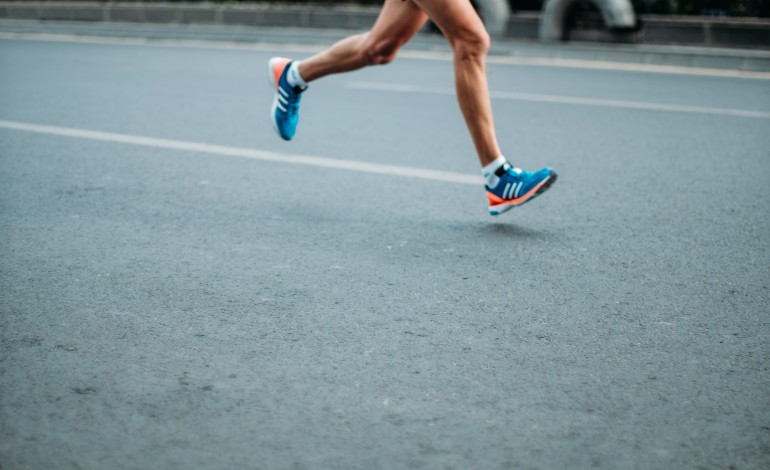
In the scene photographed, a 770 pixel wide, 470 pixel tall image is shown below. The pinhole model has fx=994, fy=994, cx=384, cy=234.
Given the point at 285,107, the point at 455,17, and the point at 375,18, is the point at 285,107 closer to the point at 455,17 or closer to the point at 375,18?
Answer: the point at 455,17

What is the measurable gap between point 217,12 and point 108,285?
14541 millimetres

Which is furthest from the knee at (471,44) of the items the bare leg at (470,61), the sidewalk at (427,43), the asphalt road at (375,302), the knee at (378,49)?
the sidewalk at (427,43)

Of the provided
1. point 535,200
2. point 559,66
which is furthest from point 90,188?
point 559,66

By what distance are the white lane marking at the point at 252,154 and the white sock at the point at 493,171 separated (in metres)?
0.84

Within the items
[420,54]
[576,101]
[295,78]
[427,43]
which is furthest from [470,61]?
[427,43]

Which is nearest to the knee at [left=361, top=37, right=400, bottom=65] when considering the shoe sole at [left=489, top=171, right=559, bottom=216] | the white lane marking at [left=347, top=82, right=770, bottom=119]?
the shoe sole at [left=489, top=171, right=559, bottom=216]

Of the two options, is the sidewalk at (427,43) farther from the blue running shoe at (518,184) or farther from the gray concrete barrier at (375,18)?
the blue running shoe at (518,184)

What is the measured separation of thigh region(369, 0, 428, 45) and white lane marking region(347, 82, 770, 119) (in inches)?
151

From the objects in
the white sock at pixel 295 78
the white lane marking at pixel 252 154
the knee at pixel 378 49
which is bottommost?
the white lane marking at pixel 252 154

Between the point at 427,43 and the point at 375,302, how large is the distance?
11.1m

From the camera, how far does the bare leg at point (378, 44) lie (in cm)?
451

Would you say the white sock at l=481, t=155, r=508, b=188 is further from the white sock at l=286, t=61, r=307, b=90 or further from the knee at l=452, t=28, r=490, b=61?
the white sock at l=286, t=61, r=307, b=90

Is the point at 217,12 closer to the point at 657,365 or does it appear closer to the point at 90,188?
the point at 90,188

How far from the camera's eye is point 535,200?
15.7ft
